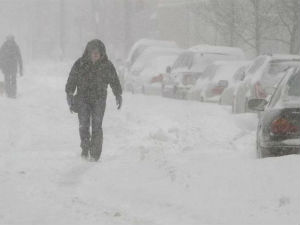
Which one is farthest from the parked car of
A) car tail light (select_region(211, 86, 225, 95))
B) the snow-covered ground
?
car tail light (select_region(211, 86, 225, 95))

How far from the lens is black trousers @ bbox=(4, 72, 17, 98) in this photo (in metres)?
21.9

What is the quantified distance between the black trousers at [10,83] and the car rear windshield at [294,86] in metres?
14.5

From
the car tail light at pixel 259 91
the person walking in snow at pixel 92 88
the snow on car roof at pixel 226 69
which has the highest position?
the person walking in snow at pixel 92 88

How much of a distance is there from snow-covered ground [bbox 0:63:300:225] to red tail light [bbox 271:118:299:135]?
0.85ft

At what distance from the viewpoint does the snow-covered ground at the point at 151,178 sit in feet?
20.7

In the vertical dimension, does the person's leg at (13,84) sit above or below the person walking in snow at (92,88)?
below

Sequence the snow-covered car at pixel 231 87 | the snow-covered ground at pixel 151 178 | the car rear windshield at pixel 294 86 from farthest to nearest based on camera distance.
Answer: the snow-covered car at pixel 231 87, the car rear windshield at pixel 294 86, the snow-covered ground at pixel 151 178

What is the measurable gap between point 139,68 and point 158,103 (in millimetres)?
7353

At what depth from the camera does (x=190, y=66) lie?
2188cm

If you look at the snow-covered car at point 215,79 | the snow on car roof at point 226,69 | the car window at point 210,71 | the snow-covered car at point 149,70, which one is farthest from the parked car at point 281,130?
the snow-covered car at point 149,70

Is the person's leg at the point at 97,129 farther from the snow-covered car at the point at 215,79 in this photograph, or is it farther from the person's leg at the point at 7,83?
the person's leg at the point at 7,83

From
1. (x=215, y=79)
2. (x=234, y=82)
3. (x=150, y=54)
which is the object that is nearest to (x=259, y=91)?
(x=234, y=82)

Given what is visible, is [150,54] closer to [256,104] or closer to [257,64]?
[257,64]

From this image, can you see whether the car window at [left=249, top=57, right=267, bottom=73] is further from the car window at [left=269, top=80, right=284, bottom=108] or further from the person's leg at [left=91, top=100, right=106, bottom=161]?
the car window at [left=269, top=80, right=284, bottom=108]
